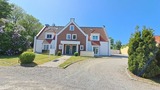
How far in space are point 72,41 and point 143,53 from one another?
930 inches

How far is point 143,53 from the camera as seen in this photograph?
14.9 m

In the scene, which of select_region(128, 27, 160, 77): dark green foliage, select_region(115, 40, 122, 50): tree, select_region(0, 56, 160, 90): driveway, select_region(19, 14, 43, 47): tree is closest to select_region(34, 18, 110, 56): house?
select_region(19, 14, 43, 47): tree

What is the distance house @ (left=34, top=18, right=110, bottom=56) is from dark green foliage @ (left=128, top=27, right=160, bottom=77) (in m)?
21.7

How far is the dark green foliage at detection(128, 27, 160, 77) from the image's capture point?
1458 centimetres

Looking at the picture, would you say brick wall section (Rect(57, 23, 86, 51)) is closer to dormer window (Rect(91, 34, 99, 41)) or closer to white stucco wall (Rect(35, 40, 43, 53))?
dormer window (Rect(91, 34, 99, 41))

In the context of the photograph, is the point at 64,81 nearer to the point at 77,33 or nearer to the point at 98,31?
the point at 77,33

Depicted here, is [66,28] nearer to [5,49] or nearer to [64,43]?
[64,43]

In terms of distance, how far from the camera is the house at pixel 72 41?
1485 inches

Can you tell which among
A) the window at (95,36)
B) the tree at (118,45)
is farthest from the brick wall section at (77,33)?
the tree at (118,45)

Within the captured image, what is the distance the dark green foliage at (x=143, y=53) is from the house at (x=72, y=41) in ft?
71.3

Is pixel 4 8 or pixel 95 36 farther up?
pixel 4 8

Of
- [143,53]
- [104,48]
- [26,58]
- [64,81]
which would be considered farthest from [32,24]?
[64,81]

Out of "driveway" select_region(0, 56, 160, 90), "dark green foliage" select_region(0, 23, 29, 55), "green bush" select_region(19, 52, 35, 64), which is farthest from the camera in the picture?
"dark green foliage" select_region(0, 23, 29, 55)

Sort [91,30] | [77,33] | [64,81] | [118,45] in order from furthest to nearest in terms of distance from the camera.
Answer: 1. [118,45]
2. [91,30]
3. [77,33]
4. [64,81]
